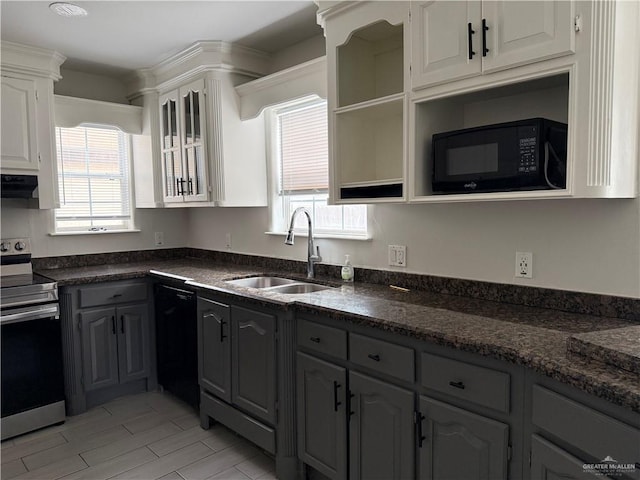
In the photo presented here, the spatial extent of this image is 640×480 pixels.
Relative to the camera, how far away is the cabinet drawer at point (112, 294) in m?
3.03

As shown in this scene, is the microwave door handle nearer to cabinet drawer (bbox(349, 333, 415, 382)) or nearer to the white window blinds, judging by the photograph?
cabinet drawer (bbox(349, 333, 415, 382))

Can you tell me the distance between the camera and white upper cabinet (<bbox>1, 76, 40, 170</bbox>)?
9.61 ft

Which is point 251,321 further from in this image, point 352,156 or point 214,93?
point 214,93

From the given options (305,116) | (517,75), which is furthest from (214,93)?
(517,75)

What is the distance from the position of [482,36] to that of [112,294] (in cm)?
275

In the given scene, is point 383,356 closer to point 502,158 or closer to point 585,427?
point 585,427

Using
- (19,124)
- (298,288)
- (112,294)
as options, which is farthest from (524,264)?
(19,124)

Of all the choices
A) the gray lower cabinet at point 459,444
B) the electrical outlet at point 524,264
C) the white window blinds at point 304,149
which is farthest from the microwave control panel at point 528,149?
the white window blinds at point 304,149

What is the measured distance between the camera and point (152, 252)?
4004 millimetres

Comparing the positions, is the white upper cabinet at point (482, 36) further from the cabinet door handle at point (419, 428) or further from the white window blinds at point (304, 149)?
the cabinet door handle at point (419, 428)

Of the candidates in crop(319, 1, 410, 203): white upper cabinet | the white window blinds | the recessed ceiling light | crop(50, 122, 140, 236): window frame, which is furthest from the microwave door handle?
crop(50, 122, 140, 236): window frame

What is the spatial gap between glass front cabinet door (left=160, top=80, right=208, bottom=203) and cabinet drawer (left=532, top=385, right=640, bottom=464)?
2.51m

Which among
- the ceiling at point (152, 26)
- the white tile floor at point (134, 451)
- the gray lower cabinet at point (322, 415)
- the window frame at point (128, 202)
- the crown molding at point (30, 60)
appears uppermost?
the ceiling at point (152, 26)

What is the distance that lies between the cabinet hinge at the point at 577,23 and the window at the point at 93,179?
338 cm
